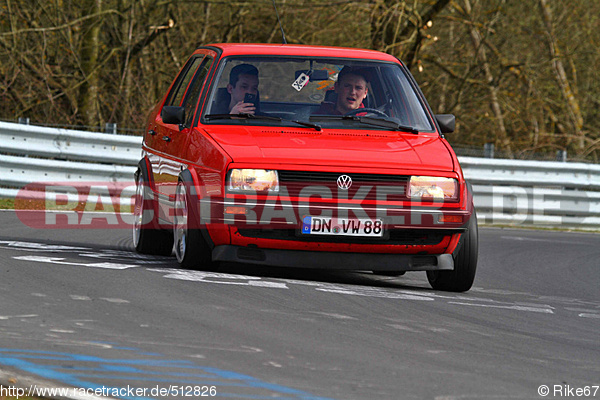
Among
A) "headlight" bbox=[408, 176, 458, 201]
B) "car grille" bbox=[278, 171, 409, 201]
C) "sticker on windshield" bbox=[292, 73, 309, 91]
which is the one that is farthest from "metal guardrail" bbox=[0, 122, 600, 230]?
"headlight" bbox=[408, 176, 458, 201]

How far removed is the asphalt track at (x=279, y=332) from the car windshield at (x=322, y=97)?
115 cm

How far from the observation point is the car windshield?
783 cm

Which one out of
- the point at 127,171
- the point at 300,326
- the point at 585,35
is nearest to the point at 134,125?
the point at 127,171

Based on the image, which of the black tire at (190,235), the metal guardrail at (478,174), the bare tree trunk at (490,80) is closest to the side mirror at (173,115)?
the black tire at (190,235)

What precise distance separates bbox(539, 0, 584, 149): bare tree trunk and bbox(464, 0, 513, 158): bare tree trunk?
142cm

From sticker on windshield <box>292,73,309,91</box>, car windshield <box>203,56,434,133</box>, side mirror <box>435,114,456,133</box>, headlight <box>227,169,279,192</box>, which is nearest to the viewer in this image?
headlight <box>227,169,279,192</box>

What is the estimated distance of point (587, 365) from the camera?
496 cm

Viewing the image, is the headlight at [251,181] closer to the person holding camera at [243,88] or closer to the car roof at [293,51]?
the person holding camera at [243,88]

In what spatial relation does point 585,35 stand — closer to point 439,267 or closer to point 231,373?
point 439,267

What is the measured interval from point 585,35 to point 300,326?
20.5 m

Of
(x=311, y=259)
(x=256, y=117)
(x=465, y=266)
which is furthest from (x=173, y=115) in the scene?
(x=465, y=266)

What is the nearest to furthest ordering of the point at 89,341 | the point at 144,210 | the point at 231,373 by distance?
1. the point at 231,373
2. the point at 89,341
3. the point at 144,210

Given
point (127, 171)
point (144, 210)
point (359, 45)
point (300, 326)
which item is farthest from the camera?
point (359, 45)

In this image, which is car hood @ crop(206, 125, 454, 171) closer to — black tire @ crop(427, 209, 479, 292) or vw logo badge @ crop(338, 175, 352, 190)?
vw logo badge @ crop(338, 175, 352, 190)
